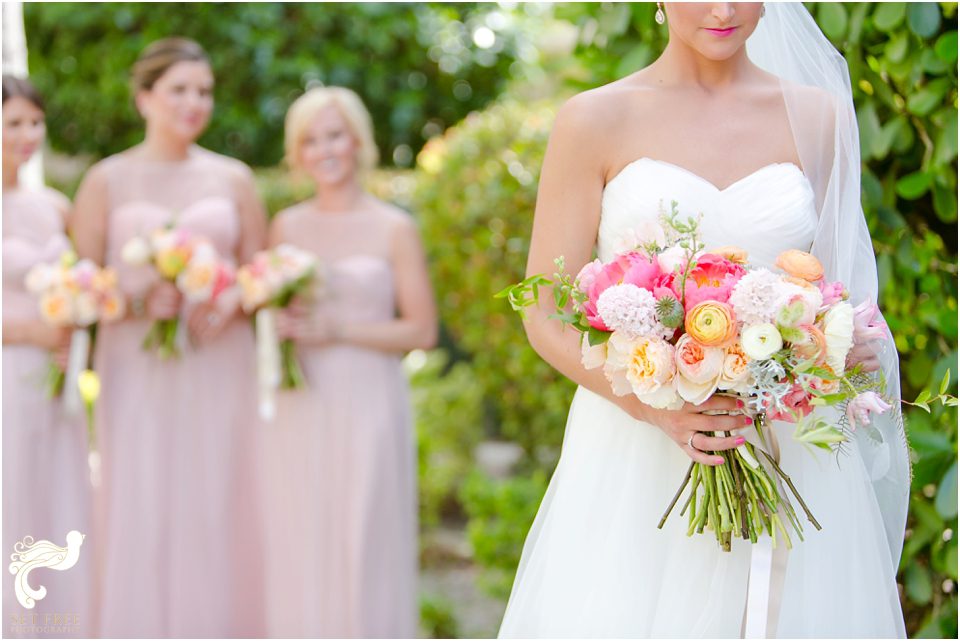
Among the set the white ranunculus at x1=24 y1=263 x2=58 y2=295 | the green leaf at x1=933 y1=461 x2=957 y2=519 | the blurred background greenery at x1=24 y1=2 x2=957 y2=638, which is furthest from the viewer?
the white ranunculus at x1=24 y1=263 x2=58 y2=295

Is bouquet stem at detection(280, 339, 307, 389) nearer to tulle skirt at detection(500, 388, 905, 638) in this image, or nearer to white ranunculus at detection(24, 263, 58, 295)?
white ranunculus at detection(24, 263, 58, 295)

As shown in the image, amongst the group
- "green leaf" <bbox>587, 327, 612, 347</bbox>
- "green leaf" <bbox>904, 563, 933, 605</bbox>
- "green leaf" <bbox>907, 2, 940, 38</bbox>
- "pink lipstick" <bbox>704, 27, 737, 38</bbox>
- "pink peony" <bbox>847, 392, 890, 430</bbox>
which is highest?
"green leaf" <bbox>907, 2, 940, 38</bbox>

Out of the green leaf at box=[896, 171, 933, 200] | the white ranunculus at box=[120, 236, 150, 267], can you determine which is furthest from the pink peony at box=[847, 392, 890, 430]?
the white ranunculus at box=[120, 236, 150, 267]

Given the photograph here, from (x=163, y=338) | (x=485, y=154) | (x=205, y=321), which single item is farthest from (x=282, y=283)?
(x=485, y=154)

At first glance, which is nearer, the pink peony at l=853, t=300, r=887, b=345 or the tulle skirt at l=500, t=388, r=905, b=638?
the pink peony at l=853, t=300, r=887, b=345

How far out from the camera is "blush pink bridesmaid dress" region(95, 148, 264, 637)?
17.0 ft

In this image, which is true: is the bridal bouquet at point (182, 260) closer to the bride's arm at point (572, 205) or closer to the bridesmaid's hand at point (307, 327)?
the bridesmaid's hand at point (307, 327)

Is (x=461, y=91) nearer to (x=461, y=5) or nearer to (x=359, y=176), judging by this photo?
(x=461, y=5)

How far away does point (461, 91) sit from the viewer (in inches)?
501

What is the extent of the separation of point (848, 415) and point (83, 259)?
3820mm

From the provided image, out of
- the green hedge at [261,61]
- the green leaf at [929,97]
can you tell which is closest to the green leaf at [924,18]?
the green leaf at [929,97]

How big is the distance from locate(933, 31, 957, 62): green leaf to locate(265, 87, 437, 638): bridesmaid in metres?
2.62

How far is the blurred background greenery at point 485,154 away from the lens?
3.50 metres

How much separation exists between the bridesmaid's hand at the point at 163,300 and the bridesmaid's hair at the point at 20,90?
37.2 inches
